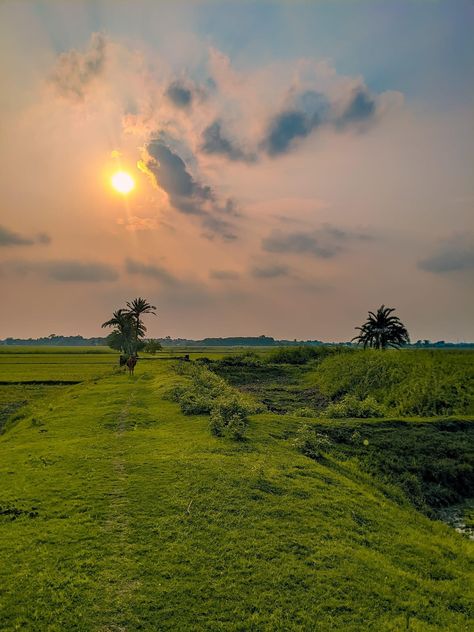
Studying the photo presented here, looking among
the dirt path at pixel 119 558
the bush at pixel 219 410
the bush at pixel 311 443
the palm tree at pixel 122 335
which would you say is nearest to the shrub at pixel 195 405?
the bush at pixel 219 410

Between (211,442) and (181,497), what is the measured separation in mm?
5510

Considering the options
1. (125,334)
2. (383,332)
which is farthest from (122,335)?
(383,332)

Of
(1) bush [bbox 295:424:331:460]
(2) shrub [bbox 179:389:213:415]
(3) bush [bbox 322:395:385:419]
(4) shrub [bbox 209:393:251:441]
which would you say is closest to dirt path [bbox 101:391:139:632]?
(4) shrub [bbox 209:393:251:441]

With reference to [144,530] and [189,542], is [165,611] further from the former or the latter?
[144,530]

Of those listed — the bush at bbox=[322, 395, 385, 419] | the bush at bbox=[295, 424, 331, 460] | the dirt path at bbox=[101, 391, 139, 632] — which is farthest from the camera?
the bush at bbox=[322, 395, 385, 419]

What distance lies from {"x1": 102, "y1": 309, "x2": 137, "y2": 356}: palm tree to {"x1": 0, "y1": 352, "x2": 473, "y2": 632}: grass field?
44.1 m

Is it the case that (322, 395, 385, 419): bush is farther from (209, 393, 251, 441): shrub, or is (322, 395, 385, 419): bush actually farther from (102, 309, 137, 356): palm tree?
(102, 309, 137, 356): palm tree

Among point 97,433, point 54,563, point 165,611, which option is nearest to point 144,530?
point 54,563

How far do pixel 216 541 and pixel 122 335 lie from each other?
55708mm

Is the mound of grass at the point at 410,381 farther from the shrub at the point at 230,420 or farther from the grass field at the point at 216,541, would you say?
the shrub at the point at 230,420

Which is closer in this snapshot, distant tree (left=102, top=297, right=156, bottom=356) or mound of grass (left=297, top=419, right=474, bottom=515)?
mound of grass (left=297, top=419, right=474, bottom=515)

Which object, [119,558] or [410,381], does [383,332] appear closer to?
[410,381]

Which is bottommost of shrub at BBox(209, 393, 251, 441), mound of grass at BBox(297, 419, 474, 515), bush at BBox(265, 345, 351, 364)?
mound of grass at BBox(297, 419, 474, 515)

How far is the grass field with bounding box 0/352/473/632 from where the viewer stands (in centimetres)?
775
